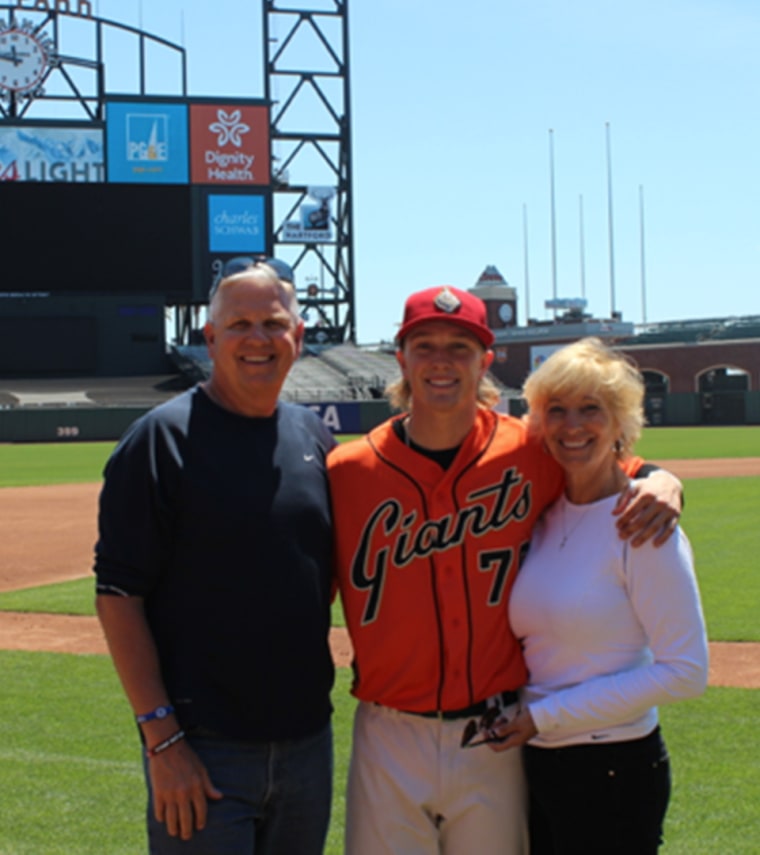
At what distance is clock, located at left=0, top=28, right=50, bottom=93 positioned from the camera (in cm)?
4556

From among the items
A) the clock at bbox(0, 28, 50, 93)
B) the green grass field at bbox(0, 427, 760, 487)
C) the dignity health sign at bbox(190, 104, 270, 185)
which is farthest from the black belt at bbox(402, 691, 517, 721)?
the clock at bbox(0, 28, 50, 93)

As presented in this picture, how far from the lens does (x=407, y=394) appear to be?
3217 mm

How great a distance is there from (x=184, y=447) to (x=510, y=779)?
1.16 metres

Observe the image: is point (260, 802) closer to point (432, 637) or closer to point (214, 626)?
point (214, 626)

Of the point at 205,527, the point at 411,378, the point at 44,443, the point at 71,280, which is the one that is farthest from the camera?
the point at 71,280

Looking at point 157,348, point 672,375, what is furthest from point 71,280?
point 672,375

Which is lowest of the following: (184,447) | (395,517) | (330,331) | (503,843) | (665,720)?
(665,720)

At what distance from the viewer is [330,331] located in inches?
2224

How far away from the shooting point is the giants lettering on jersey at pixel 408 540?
2873mm

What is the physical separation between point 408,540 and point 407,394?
506mm

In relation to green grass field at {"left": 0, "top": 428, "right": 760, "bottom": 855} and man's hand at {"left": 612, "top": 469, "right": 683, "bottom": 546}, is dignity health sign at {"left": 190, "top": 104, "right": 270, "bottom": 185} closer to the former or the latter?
green grass field at {"left": 0, "top": 428, "right": 760, "bottom": 855}

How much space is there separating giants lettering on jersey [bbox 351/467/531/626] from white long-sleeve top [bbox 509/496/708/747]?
4.1 inches

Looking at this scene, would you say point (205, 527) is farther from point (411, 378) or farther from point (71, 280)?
point (71, 280)

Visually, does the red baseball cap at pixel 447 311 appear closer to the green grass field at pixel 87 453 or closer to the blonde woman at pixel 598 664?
the blonde woman at pixel 598 664
